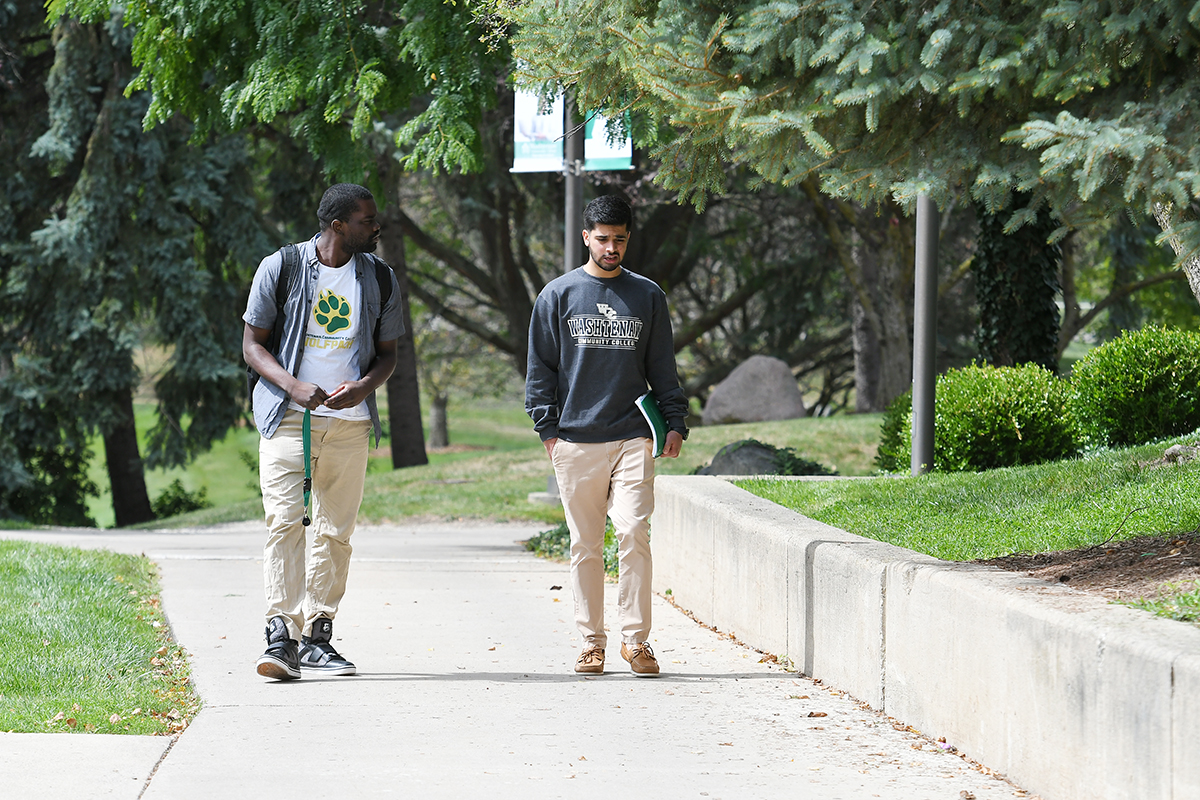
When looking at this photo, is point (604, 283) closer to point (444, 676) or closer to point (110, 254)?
point (444, 676)

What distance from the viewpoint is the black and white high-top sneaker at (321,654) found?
5.83 metres

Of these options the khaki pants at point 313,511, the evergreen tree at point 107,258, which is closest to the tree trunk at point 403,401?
the evergreen tree at point 107,258

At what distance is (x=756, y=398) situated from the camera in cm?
2439

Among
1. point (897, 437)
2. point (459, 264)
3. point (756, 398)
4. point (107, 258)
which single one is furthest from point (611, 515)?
point (459, 264)

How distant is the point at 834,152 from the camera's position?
5543mm

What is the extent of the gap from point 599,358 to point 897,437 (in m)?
5.83

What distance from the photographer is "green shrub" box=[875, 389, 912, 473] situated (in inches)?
424

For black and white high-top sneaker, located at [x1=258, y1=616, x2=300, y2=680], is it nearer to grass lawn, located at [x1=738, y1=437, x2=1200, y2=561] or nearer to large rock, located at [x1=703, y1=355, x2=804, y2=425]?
grass lawn, located at [x1=738, y1=437, x2=1200, y2=561]

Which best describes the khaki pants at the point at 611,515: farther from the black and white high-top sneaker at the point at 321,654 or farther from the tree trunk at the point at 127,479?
the tree trunk at the point at 127,479

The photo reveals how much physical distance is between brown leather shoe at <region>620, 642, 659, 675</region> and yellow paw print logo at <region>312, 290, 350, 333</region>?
6.34 feet

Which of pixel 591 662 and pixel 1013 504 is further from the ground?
pixel 1013 504

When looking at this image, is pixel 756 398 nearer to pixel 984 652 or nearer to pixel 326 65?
pixel 326 65

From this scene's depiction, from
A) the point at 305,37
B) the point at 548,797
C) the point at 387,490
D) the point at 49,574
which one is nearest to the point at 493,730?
the point at 548,797

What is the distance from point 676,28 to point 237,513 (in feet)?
43.6
